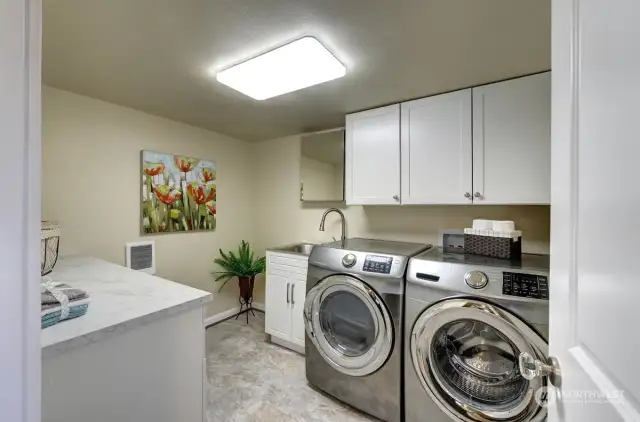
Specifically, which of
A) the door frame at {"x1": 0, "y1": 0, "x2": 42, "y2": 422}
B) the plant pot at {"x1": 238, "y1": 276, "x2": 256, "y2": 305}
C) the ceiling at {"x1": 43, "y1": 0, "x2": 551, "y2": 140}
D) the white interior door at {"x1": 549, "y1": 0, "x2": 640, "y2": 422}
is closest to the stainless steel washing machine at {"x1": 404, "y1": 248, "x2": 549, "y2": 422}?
the white interior door at {"x1": 549, "y1": 0, "x2": 640, "y2": 422}

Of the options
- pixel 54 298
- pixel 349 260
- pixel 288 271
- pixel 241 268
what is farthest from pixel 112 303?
pixel 241 268

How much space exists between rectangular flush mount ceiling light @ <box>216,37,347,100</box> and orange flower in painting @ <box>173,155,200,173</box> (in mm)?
1233

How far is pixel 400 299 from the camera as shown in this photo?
5.22 ft

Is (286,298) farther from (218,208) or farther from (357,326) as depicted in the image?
(218,208)

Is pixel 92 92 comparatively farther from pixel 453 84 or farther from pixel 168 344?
pixel 453 84

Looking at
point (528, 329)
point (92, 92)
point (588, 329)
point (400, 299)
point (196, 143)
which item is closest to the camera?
point (588, 329)

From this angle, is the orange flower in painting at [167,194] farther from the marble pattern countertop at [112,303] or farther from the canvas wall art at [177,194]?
the marble pattern countertop at [112,303]

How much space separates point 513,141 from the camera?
1.71 metres

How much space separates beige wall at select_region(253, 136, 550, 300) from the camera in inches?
77.0

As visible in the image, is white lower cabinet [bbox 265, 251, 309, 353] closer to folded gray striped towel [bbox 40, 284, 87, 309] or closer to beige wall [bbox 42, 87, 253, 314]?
beige wall [bbox 42, 87, 253, 314]

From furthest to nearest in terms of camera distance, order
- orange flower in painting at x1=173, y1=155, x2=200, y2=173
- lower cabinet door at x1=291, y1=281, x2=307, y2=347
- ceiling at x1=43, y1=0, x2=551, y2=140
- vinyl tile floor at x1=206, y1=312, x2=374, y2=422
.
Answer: orange flower in painting at x1=173, y1=155, x2=200, y2=173 < lower cabinet door at x1=291, y1=281, x2=307, y2=347 < vinyl tile floor at x1=206, y1=312, x2=374, y2=422 < ceiling at x1=43, y1=0, x2=551, y2=140

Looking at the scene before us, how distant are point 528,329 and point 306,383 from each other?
154 centimetres

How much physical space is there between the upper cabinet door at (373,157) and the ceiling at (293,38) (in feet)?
0.66

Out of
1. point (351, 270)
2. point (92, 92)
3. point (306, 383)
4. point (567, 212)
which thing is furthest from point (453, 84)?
point (92, 92)
